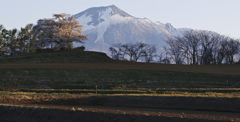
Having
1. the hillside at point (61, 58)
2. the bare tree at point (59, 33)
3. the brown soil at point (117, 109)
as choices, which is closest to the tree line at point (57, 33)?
the bare tree at point (59, 33)

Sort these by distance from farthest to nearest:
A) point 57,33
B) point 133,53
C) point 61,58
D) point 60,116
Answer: point 133,53, point 57,33, point 61,58, point 60,116

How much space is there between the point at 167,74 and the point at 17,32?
81.6 meters

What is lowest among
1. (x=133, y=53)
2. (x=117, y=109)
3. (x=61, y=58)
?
(x=117, y=109)

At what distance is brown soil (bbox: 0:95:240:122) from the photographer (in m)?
11.1

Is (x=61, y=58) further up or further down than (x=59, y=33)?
further down

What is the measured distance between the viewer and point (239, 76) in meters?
48.2

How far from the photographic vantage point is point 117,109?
15000mm

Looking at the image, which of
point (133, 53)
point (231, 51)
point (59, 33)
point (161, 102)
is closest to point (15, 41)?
point (59, 33)

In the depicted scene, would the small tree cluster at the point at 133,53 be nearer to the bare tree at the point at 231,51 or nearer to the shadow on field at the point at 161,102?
the bare tree at the point at 231,51

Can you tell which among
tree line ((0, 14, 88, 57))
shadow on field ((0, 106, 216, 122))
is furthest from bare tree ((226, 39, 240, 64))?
shadow on field ((0, 106, 216, 122))

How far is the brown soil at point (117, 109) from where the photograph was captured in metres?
11.1

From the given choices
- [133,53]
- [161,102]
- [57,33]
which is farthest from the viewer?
[133,53]

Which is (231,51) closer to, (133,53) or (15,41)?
(133,53)

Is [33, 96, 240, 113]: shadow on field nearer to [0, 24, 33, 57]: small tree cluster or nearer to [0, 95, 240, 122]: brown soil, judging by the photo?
[0, 95, 240, 122]: brown soil
